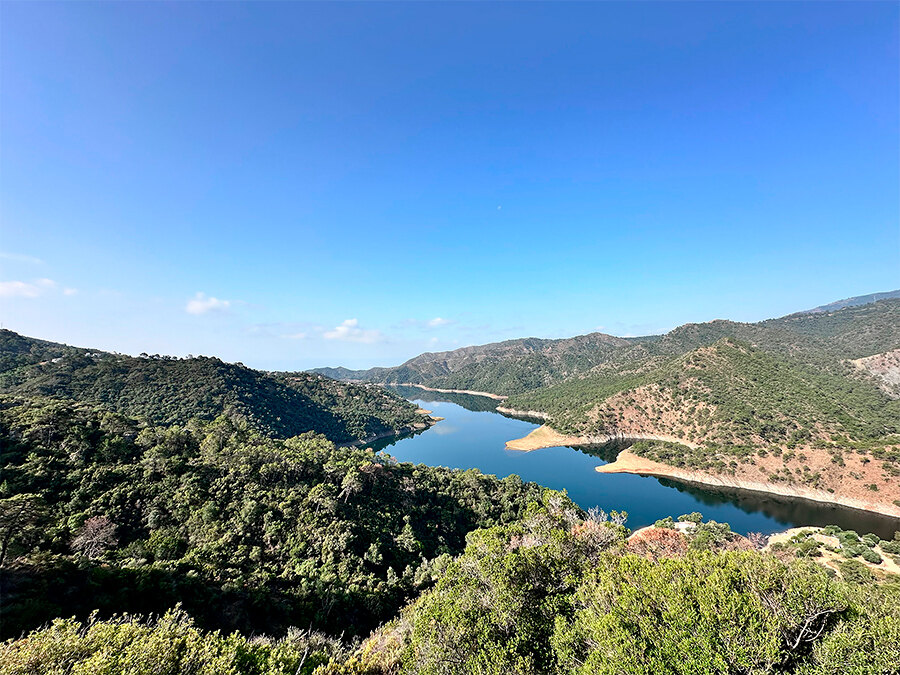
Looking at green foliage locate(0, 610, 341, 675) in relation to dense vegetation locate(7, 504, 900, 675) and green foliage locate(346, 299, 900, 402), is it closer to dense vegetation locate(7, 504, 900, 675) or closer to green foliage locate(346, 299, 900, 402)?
dense vegetation locate(7, 504, 900, 675)

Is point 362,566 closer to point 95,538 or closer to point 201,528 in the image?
point 201,528

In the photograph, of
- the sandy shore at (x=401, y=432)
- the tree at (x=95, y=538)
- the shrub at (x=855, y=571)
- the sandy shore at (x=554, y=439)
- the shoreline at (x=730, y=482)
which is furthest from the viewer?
the sandy shore at (x=401, y=432)

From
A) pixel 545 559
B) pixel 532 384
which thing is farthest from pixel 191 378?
pixel 532 384

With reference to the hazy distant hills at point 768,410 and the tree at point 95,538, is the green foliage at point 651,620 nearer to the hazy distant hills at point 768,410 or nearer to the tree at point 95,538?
the tree at point 95,538

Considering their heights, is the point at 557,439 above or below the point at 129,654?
below

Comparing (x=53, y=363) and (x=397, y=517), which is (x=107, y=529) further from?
(x=53, y=363)

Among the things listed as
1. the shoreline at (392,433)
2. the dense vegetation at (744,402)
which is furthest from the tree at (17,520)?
the dense vegetation at (744,402)

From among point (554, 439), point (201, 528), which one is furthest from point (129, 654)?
point (554, 439)

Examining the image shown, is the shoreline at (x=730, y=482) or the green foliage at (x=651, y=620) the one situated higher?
the green foliage at (x=651, y=620)
